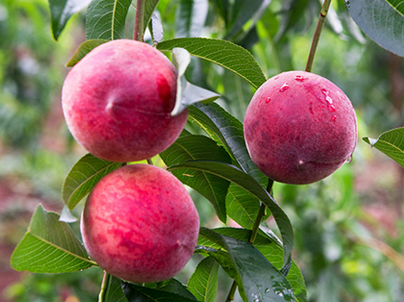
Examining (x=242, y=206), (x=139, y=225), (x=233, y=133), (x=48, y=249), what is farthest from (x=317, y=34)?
(x=48, y=249)

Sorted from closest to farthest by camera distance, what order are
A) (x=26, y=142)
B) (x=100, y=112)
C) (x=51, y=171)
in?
1. (x=100, y=112)
2. (x=26, y=142)
3. (x=51, y=171)

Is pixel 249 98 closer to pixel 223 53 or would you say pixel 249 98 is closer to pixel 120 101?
pixel 223 53

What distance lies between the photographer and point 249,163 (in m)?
0.71

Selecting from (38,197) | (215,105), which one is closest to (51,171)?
(38,197)

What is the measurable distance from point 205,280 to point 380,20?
512mm

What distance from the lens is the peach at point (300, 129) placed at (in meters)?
0.61

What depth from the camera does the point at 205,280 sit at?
75 centimetres

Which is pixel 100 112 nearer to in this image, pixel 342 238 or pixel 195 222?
pixel 195 222

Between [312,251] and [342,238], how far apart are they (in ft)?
0.79

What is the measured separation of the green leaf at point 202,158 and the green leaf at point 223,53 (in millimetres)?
138

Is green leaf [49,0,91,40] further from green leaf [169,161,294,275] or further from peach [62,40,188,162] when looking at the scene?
green leaf [169,161,294,275]

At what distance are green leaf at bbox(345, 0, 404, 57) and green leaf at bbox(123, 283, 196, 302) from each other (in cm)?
49

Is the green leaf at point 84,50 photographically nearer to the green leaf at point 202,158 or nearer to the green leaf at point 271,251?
the green leaf at point 202,158

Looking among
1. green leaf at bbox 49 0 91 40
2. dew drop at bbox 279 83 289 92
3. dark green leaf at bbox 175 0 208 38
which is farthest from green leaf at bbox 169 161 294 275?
dark green leaf at bbox 175 0 208 38
